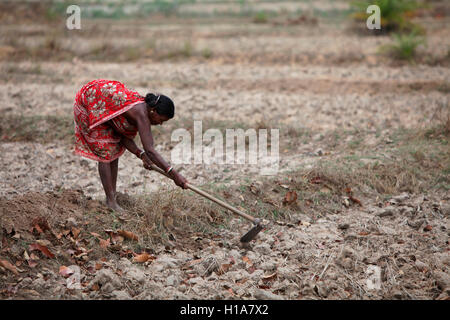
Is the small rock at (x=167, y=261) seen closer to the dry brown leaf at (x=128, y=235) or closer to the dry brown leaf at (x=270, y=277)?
the dry brown leaf at (x=128, y=235)

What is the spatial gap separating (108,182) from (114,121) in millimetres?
518

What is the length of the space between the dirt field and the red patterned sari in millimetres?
499

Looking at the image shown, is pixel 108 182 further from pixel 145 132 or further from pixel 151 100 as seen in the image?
pixel 151 100

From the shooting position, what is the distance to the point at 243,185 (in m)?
4.63

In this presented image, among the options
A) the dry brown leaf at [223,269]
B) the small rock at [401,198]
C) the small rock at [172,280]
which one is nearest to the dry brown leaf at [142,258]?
the small rock at [172,280]

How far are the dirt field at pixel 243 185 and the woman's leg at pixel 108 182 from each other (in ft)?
0.40

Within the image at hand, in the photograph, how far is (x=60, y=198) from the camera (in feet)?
13.3

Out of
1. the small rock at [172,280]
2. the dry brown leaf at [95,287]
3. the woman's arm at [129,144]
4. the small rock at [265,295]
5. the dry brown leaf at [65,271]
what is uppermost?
the woman's arm at [129,144]

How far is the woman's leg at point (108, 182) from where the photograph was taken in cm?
392

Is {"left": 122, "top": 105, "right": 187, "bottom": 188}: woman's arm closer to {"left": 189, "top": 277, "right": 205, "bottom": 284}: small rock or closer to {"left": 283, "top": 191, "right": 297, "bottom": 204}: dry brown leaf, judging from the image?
{"left": 189, "top": 277, "right": 205, "bottom": 284}: small rock

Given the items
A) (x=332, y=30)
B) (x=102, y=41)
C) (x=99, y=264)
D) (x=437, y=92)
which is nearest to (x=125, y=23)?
(x=102, y=41)

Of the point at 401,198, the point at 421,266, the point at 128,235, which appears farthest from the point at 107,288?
the point at 401,198

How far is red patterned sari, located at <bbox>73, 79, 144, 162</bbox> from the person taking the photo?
3662 millimetres
